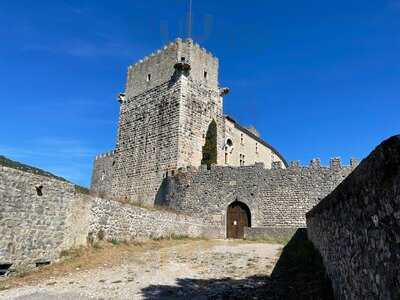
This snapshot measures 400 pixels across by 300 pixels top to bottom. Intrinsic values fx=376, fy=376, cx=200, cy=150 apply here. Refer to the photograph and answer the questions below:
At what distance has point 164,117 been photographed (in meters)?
28.5

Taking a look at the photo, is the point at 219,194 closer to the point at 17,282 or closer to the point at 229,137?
the point at 229,137

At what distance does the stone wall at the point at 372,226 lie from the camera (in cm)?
301

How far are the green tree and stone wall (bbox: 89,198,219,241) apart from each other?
677cm

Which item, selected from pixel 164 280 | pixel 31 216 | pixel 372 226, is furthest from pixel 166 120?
pixel 372 226

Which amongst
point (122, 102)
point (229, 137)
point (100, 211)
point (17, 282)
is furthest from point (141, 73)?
point (17, 282)

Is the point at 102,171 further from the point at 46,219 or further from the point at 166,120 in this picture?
the point at 46,219

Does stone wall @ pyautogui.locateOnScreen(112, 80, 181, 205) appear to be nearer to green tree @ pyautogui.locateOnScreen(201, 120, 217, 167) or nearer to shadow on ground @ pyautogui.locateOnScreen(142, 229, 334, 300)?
green tree @ pyautogui.locateOnScreen(201, 120, 217, 167)

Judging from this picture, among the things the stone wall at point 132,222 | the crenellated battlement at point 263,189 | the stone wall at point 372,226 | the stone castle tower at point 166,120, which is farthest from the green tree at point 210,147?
the stone wall at point 372,226

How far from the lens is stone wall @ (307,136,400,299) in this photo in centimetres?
301

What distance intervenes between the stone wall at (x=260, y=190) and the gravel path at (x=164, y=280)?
10.0 m

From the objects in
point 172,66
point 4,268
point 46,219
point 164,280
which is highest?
point 172,66

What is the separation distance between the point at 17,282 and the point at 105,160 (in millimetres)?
→ 30190

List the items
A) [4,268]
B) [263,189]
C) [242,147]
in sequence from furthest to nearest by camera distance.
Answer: [242,147] → [263,189] → [4,268]

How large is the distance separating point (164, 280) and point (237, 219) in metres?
14.9
